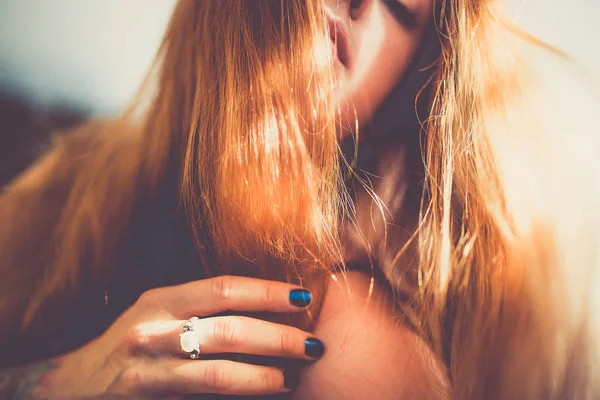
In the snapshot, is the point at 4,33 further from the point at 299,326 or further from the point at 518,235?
the point at 518,235

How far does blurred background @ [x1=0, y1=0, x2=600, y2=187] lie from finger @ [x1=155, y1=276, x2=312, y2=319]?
0.88 feet

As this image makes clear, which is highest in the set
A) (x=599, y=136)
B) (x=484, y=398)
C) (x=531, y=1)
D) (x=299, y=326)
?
(x=531, y=1)

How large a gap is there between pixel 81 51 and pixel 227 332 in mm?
413

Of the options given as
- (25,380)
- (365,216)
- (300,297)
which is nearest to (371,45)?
(365,216)

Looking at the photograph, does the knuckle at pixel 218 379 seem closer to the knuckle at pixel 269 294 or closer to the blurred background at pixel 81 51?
the knuckle at pixel 269 294

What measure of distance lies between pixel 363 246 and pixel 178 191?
249 mm

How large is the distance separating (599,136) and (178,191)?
54 centimetres

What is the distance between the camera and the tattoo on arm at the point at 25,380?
1.77 ft

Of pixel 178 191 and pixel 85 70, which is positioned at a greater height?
pixel 85 70

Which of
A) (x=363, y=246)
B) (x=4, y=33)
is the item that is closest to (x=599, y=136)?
(x=363, y=246)

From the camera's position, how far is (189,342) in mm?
493

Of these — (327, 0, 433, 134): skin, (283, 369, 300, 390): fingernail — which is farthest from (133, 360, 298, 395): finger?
(327, 0, 433, 134): skin

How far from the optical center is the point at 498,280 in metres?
0.52

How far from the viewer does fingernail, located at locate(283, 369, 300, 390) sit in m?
0.48
